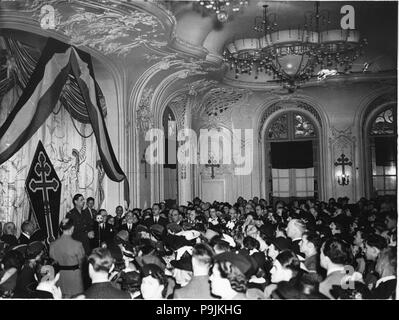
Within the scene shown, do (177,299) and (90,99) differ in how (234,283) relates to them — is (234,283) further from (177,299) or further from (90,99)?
(90,99)

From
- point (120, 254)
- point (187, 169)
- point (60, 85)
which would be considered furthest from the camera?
point (187, 169)

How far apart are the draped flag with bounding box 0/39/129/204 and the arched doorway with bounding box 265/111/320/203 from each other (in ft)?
30.5

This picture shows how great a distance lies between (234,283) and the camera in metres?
4.15

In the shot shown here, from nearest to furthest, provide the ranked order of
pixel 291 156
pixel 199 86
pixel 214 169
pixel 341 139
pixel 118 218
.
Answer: pixel 118 218 → pixel 199 86 → pixel 341 139 → pixel 214 169 → pixel 291 156

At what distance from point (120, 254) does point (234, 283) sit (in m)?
1.94

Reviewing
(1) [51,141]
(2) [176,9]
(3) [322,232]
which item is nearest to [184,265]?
(3) [322,232]

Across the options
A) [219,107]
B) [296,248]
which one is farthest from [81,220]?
[219,107]

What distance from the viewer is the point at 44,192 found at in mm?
8977

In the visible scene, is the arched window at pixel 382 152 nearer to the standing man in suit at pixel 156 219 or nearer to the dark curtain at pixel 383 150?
the dark curtain at pixel 383 150

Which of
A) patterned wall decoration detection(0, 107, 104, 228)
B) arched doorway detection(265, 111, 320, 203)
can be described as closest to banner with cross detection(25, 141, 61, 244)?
patterned wall decoration detection(0, 107, 104, 228)

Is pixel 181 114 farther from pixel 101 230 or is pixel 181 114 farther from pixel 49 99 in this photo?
pixel 49 99

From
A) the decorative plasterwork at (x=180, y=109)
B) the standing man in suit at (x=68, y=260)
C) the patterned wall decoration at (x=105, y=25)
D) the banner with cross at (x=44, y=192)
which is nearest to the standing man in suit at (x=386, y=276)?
the standing man in suit at (x=68, y=260)

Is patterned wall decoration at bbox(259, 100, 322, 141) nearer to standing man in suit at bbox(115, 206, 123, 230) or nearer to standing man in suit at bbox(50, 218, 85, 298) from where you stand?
standing man in suit at bbox(115, 206, 123, 230)

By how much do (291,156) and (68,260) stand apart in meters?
12.5
